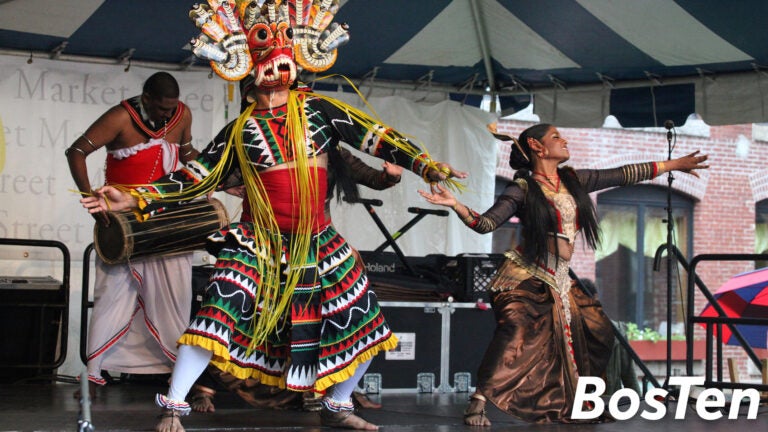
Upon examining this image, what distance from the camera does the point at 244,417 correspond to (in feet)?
17.4

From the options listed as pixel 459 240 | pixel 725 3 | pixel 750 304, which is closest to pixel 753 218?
pixel 750 304

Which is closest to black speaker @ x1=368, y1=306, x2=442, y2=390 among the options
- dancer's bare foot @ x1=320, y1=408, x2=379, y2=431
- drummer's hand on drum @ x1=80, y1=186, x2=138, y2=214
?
dancer's bare foot @ x1=320, y1=408, x2=379, y2=431

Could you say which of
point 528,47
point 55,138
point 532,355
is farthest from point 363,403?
point 528,47

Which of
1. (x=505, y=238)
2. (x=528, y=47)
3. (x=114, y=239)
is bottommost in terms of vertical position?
(x=114, y=239)

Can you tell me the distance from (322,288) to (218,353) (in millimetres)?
590

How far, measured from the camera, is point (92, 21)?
6801 millimetres

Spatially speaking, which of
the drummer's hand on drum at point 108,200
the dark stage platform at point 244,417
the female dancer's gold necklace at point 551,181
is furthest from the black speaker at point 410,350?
the drummer's hand on drum at point 108,200

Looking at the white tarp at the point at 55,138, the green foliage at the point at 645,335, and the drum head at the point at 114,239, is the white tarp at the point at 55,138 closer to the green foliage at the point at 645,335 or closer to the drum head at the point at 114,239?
the drum head at the point at 114,239

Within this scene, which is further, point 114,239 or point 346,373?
point 114,239

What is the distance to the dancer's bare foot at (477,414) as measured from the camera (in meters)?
5.22

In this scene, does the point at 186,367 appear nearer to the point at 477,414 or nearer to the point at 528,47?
the point at 477,414

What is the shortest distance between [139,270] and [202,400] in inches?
33.6

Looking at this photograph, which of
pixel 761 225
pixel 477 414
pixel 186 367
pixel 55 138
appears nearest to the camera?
pixel 186 367

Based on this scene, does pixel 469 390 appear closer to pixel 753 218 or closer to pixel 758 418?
pixel 758 418
